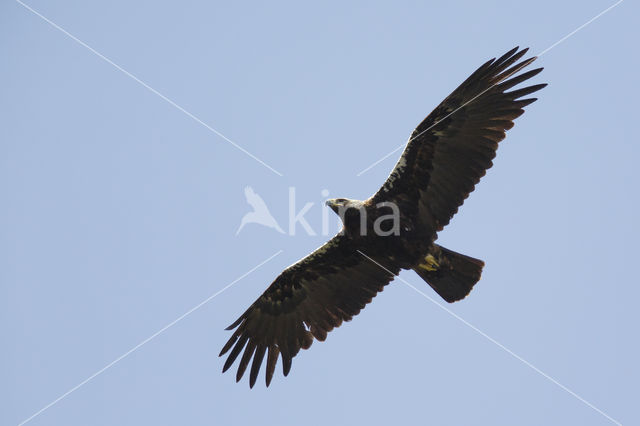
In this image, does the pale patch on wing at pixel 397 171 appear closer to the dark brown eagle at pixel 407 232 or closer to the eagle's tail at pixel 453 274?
the dark brown eagle at pixel 407 232

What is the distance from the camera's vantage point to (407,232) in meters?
14.2

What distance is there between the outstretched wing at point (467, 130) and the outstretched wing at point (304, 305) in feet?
5.72

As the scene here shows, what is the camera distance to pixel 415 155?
14008mm

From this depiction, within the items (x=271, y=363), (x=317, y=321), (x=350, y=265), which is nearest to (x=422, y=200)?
(x=350, y=265)

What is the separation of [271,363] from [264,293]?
4.19 ft

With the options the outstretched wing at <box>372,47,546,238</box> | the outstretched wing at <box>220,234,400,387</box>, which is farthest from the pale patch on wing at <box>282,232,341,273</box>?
the outstretched wing at <box>372,47,546,238</box>

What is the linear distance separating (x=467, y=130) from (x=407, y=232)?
6.57 ft

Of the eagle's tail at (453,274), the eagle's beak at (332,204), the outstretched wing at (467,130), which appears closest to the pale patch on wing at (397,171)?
the outstretched wing at (467,130)

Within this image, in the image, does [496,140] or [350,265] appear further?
[350,265]

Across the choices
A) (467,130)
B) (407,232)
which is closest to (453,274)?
(407,232)

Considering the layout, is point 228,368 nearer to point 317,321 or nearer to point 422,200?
point 317,321

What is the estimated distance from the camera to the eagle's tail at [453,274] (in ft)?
47.3

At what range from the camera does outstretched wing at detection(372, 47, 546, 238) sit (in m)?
13.8

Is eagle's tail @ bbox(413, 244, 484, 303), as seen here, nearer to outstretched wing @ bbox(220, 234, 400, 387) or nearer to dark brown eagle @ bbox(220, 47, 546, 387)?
dark brown eagle @ bbox(220, 47, 546, 387)
